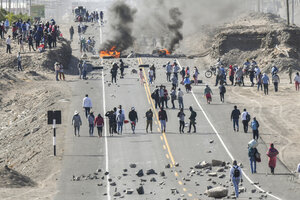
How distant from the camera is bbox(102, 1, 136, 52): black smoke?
3214 inches

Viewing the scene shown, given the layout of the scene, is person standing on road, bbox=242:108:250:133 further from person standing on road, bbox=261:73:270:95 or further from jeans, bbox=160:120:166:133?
person standing on road, bbox=261:73:270:95

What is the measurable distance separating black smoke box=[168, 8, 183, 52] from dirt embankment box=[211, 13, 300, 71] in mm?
5703

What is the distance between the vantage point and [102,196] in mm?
32938

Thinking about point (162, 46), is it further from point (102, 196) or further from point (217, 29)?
point (102, 196)

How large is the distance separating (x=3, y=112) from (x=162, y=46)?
92.3 ft

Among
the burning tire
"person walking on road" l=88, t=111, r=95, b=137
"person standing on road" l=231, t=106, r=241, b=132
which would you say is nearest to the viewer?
"person walking on road" l=88, t=111, r=95, b=137

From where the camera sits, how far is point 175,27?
85.0 metres

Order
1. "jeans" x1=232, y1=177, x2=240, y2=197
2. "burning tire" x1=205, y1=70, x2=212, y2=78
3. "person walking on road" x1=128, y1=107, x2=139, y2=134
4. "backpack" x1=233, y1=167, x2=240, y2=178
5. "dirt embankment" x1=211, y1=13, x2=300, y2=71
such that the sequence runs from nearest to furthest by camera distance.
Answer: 1. "jeans" x1=232, y1=177, x2=240, y2=197
2. "backpack" x1=233, y1=167, x2=240, y2=178
3. "person walking on road" x1=128, y1=107, x2=139, y2=134
4. "burning tire" x1=205, y1=70, x2=212, y2=78
5. "dirt embankment" x1=211, y1=13, x2=300, y2=71

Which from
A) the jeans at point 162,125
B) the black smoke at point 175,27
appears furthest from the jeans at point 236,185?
the black smoke at point 175,27

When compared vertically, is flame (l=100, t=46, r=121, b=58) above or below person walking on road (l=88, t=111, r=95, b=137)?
above

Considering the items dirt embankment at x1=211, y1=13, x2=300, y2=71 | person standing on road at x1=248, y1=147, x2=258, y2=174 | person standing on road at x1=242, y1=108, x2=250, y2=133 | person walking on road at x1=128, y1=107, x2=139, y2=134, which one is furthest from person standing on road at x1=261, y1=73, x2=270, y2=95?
person standing on road at x1=248, y1=147, x2=258, y2=174

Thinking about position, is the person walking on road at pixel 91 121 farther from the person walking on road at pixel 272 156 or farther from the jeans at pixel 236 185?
the jeans at pixel 236 185

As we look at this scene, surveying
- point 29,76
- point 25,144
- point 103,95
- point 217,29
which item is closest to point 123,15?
point 217,29

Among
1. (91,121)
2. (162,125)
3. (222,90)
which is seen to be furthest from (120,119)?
(222,90)
